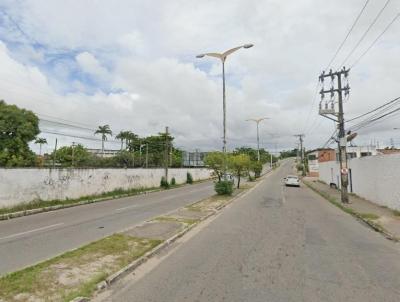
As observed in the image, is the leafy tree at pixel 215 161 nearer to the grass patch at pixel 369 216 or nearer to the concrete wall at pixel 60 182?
the concrete wall at pixel 60 182

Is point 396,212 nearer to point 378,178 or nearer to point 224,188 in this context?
point 378,178

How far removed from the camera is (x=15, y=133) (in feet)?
137

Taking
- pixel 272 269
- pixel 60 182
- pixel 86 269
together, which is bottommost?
pixel 272 269

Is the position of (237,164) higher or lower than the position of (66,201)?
higher

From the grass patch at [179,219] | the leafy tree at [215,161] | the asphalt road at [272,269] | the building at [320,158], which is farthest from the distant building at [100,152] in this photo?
the building at [320,158]

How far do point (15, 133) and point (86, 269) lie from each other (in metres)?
40.0

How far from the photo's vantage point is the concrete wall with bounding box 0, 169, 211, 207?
59.9 feet

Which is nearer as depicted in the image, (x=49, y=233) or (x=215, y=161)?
(x=49, y=233)

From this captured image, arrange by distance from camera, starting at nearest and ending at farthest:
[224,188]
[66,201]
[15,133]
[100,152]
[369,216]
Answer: [369,216] < [66,201] < [224,188] < [15,133] < [100,152]

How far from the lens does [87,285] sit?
238 inches

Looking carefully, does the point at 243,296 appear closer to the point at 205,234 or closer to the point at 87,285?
the point at 87,285

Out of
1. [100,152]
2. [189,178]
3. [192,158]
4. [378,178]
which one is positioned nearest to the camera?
[378,178]

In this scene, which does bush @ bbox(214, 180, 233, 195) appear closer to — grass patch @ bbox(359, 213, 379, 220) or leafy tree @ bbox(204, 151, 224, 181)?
leafy tree @ bbox(204, 151, 224, 181)

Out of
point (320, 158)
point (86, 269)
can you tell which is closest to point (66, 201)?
point (86, 269)
